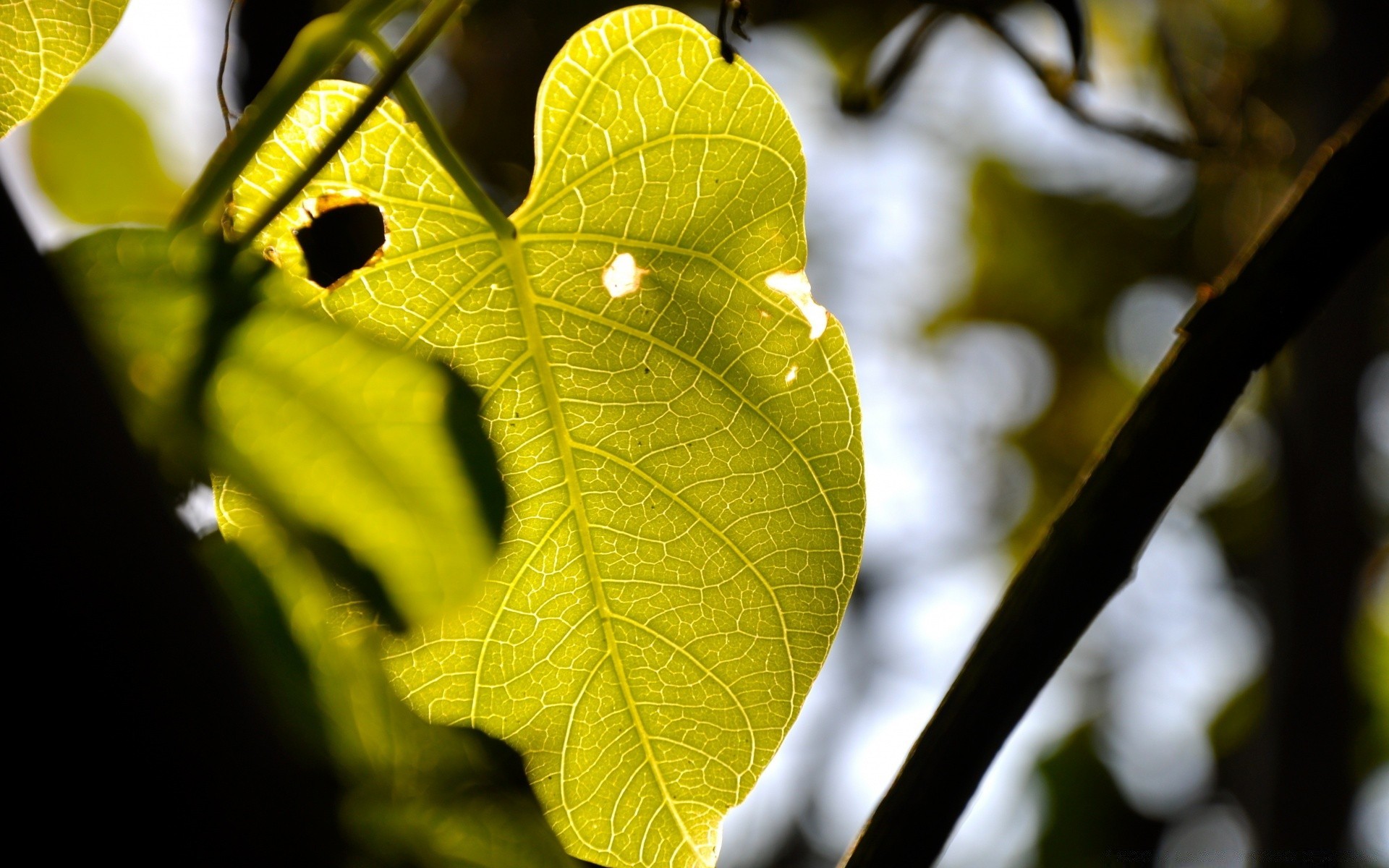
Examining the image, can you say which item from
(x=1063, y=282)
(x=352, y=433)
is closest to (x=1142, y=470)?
(x=352, y=433)

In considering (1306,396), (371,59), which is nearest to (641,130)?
(371,59)

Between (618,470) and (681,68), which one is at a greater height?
(681,68)

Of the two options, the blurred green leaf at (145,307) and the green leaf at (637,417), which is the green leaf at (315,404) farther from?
the green leaf at (637,417)

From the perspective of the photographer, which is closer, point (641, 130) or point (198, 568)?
point (198, 568)

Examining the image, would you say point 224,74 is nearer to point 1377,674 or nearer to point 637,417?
point 637,417

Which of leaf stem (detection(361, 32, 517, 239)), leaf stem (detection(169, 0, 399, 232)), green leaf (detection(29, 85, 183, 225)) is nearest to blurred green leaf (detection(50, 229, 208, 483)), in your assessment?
leaf stem (detection(169, 0, 399, 232))

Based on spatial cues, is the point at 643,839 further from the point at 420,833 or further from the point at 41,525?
the point at 41,525
